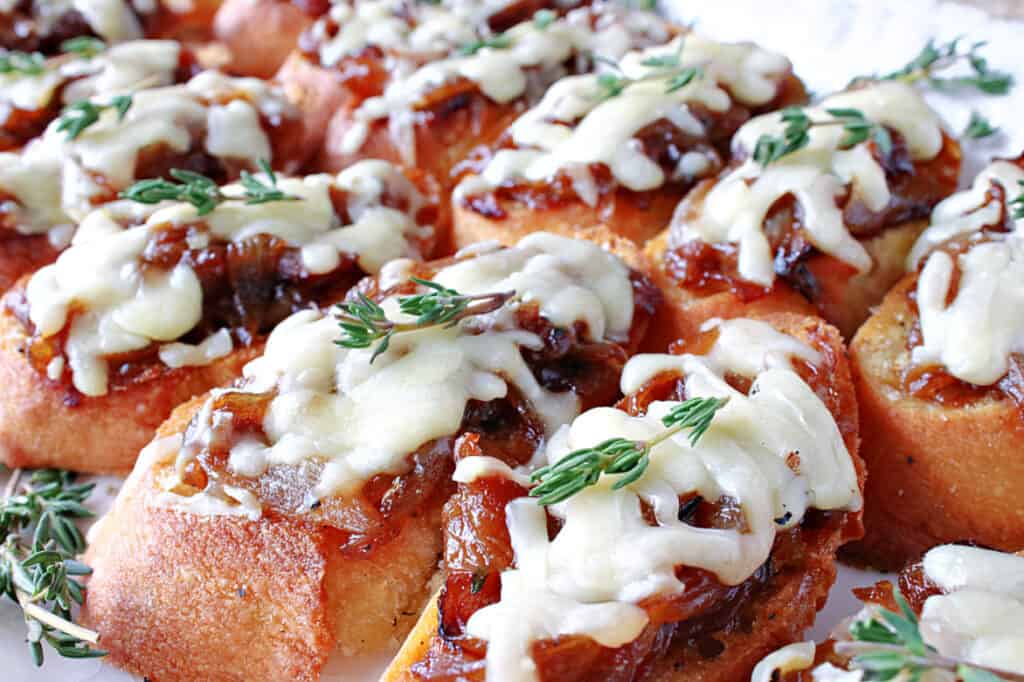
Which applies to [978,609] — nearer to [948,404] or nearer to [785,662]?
[785,662]

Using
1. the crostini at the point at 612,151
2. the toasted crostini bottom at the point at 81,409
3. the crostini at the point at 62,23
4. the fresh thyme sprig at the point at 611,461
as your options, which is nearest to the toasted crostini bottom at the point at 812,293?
the crostini at the point at 612,151

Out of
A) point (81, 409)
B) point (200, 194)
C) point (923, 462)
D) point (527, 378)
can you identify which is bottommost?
point (923, 462)

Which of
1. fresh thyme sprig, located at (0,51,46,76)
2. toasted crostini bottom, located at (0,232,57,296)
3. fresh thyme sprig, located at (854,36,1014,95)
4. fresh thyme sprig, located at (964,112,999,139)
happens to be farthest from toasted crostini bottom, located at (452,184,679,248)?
fresh thyme sprig, located at (0,51,46,76)

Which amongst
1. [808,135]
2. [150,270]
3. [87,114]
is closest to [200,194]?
[150,270]

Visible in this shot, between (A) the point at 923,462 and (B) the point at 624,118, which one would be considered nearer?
(A) the point at 923,462

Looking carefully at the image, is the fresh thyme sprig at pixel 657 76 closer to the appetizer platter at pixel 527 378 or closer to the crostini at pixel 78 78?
the appetizer platter at pixel 527 378

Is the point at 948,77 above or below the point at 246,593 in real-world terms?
above

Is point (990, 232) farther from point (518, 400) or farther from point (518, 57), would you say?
point (518, 57)

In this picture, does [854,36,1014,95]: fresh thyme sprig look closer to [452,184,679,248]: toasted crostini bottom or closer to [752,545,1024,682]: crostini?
[452,184,679,248]: toasted crostini bottom

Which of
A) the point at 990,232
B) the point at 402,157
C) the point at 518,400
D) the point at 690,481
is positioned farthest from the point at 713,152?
the point at 690,481
